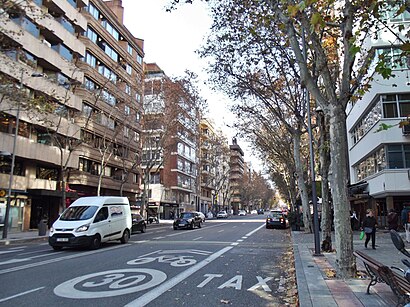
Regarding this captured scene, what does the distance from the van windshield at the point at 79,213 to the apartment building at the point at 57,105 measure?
785 centimetres

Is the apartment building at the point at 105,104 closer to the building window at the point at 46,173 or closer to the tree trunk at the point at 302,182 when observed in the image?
the building window at the point at 46,173

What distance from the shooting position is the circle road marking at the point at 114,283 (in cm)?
695

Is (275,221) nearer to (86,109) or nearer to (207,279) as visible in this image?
(86,109)

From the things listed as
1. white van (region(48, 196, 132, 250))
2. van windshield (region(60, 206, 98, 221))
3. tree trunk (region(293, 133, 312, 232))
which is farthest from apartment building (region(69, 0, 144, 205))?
van windshield (region(60, 206, 98, 221))

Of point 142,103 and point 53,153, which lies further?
point 142,103

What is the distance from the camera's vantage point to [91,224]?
14.2 meters

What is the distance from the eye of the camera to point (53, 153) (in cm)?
2989

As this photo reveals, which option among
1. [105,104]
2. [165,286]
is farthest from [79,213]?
[105,104]

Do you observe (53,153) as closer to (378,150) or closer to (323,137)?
(323,137)

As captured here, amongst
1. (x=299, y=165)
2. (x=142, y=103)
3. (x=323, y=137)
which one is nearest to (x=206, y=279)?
(x=323, y=137)

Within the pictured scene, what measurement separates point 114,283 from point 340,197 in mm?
5218

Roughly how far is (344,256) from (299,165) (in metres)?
16.1

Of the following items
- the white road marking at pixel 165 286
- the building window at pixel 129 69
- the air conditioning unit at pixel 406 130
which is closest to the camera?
the white road marking at pixel 165 286

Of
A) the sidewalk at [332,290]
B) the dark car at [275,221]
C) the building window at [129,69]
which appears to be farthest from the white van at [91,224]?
the building window at [129,69]
